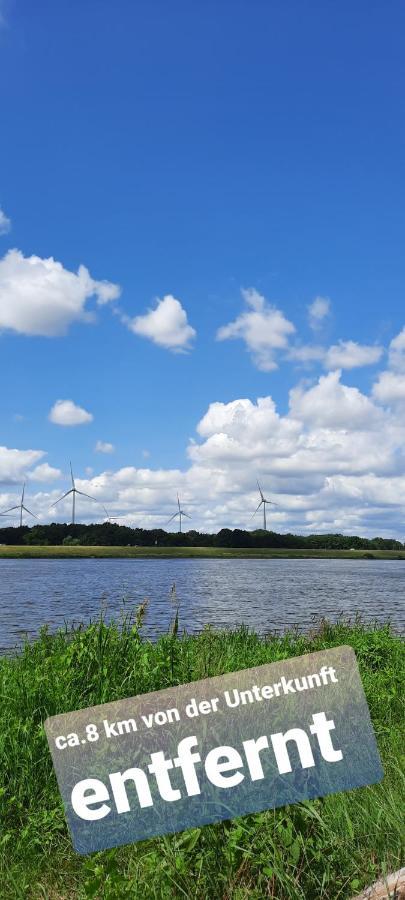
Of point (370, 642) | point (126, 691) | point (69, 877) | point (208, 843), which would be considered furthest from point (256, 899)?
point (370, 642)

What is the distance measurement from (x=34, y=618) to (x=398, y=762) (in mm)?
28602

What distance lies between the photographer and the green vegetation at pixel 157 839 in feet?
19.2

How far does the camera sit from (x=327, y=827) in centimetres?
609

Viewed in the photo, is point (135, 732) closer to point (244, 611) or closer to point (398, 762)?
point (398, 762)

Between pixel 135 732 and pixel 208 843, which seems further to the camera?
pixel 135 732
